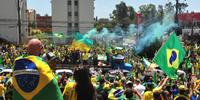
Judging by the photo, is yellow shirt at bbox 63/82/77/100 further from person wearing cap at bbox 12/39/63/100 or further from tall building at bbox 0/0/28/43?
tall building at bbox 0/0/28/43

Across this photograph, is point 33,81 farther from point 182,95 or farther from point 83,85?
point 182,95

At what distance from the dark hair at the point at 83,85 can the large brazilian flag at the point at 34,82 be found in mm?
966

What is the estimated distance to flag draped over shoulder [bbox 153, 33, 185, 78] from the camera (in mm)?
10603

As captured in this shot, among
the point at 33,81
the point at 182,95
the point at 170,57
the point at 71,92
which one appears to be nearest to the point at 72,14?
the point at 170,57

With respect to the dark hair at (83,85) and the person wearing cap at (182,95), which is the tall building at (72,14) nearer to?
the person wearing cap at (182,95)

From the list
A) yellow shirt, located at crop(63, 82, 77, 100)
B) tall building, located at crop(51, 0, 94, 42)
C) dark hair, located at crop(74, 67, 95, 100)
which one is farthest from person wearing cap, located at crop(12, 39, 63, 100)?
tall building, located at crop(51, 0, 94, 42)

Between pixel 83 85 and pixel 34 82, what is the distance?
44.8 inches

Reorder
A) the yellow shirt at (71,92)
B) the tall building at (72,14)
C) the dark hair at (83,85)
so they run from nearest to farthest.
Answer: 1. the dark hair at (83,85)
2. the yellow shirt at (71,92)
3. the tall building at (72,14)

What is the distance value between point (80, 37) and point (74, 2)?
5587 centimetres

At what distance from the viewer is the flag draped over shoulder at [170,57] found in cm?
1060

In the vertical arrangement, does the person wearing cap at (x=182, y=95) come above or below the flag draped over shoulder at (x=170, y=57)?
below

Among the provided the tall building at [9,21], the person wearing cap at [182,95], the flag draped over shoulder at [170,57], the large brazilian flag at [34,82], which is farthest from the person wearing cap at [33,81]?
the tall building at [9,21]

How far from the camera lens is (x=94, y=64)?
3425cm

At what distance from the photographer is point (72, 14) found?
87.3m
